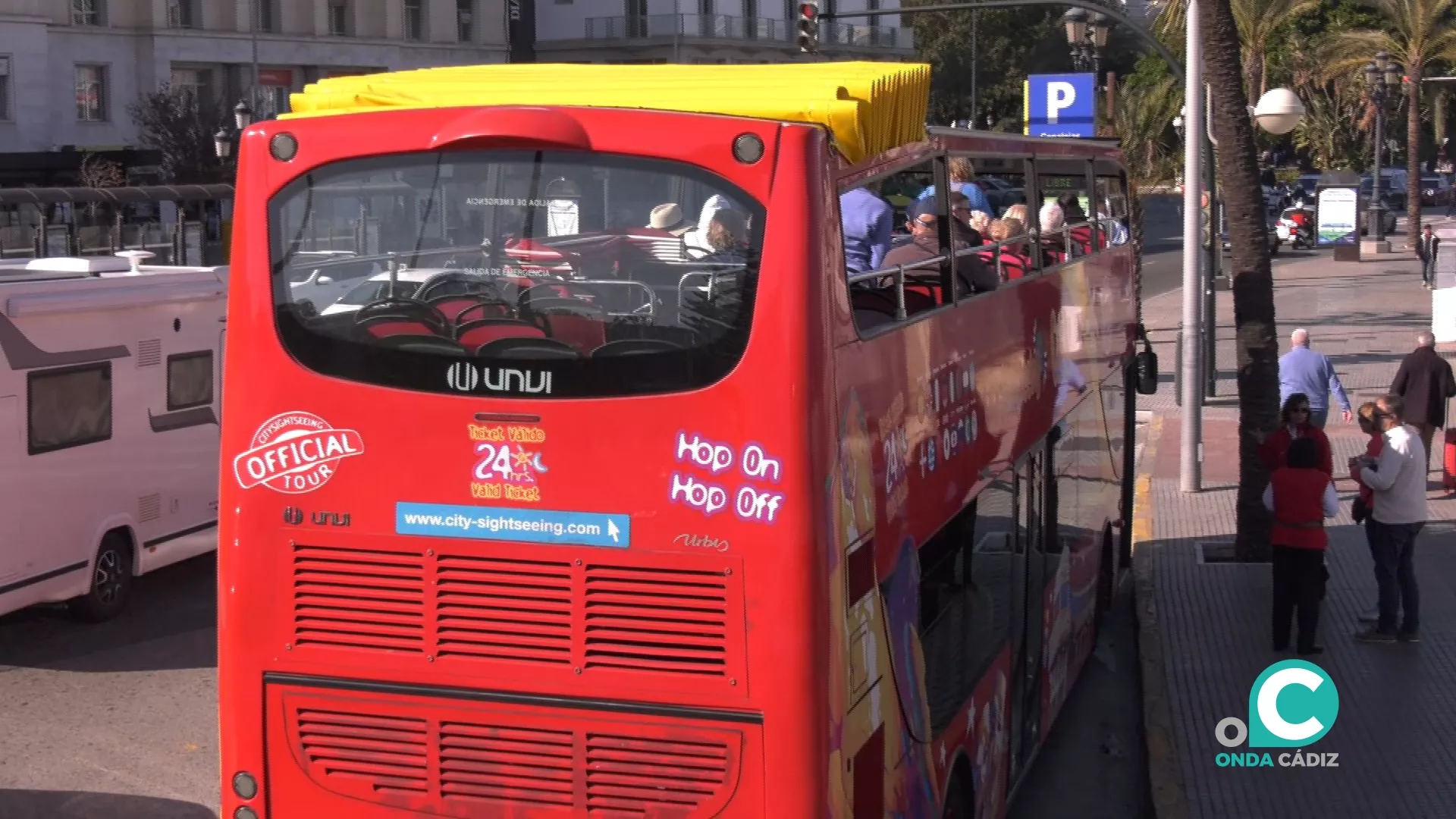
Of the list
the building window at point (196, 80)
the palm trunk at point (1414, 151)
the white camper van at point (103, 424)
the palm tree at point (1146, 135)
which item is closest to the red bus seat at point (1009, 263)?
the white camper van at point (103, 424)

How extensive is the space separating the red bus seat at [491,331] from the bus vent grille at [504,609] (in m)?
0.68

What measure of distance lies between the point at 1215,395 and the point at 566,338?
21094mm

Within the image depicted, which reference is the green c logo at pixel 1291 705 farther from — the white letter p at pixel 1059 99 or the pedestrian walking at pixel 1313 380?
the white letter p at pixel 1059 99

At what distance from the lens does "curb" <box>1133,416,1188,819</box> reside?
867cm

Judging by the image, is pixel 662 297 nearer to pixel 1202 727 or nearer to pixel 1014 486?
pixel 1014 486

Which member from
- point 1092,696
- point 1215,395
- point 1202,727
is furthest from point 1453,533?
point 1215,395

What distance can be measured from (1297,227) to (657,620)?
54048mm

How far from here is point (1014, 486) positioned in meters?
8.04

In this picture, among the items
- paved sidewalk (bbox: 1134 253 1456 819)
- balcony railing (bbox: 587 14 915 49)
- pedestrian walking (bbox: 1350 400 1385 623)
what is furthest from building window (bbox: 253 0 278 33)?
pedestrian walking (bbox: 1350 400 1385 623)

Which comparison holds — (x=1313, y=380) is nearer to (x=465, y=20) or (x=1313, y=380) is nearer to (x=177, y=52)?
(x=177, y=52)

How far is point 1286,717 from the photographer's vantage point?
10.2 metres

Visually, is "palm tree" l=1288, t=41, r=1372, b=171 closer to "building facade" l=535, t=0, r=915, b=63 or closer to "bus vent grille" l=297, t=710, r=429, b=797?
"building facade" l=535, t=0, r=915, b=63

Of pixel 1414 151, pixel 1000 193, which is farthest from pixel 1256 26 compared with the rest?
pixel 1000 193

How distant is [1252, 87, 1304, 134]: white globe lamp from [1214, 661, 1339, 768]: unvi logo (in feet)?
36.7
